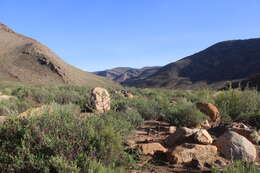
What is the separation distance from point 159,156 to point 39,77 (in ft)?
153

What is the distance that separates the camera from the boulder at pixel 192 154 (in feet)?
12.4

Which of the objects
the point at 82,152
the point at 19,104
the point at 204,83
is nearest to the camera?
the point at 82,152

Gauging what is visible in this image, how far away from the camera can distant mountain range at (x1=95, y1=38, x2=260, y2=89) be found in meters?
61.8

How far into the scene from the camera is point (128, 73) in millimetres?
149375

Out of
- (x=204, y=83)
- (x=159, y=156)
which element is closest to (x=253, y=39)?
(x=204, y=83)

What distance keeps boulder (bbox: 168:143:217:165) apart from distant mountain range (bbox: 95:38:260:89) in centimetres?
5513

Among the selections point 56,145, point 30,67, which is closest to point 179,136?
point 56,145

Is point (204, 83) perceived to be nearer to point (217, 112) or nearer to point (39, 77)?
point (39, 77)

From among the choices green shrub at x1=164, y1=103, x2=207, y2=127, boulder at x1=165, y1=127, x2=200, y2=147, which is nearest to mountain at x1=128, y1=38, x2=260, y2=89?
green shrub at x1=164, y1=103, x2=207, y2=127

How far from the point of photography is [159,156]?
404 centimetres

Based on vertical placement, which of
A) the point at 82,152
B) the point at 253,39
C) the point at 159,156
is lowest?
the point at 159,156

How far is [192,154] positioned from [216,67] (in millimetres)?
70507

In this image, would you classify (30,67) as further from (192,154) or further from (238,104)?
(192,154)

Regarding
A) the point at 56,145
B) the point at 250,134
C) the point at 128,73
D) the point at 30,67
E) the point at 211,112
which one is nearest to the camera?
the point at 56,145
